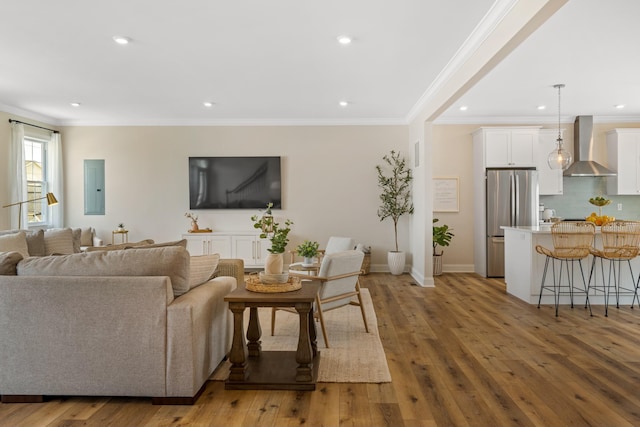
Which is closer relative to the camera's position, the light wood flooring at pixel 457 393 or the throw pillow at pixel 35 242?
the light wood flooring at pixel 457 393

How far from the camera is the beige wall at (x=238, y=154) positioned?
732 cm

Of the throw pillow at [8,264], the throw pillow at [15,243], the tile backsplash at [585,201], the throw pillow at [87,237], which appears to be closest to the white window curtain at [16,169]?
the throw pillow at [87,237]

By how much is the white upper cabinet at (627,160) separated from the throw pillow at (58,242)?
27.5ft

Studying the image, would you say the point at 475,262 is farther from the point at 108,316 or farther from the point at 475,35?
the point at 108,316

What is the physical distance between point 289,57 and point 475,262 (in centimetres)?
497

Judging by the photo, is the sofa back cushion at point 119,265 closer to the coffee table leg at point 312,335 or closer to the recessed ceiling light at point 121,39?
the coffee table leg at point 312,335

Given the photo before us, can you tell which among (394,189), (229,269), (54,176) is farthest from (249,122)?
(229,269)

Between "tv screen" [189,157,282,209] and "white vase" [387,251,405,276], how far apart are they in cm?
213

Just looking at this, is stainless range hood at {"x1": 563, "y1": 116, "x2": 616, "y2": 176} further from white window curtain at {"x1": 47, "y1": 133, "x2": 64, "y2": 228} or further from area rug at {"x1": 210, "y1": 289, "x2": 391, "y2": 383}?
white window curtain at {"x1": 47, "y1": 133, "x2": 64, "y2": 228}

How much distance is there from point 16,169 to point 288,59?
464 cm

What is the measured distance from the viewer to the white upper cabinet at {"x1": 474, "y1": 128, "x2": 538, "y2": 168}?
6.89 meters

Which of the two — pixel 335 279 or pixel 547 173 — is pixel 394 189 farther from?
pixel 335 279

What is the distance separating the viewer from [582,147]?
705 centimetres

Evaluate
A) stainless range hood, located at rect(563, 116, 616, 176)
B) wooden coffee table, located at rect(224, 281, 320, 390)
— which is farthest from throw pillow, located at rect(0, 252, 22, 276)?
stainless range hood, located at rect(563, 116, 616, 176)
